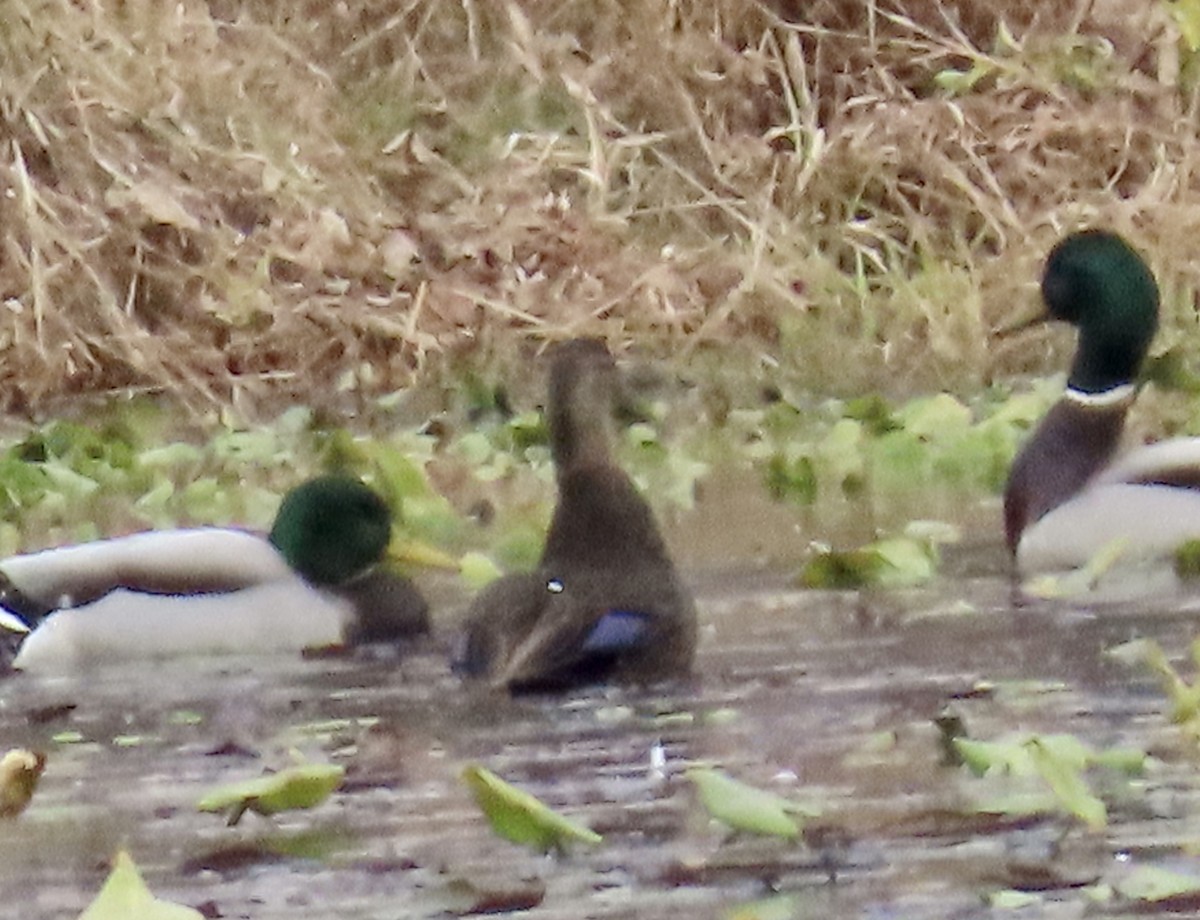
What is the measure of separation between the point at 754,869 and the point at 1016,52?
19.1 feet

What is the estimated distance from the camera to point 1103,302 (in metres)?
5.37

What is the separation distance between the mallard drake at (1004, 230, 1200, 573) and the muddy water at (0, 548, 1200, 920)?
0.26 m

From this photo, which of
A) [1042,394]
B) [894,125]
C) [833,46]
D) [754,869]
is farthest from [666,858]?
[833,46]

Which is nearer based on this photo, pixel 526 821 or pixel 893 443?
pixel 526 821

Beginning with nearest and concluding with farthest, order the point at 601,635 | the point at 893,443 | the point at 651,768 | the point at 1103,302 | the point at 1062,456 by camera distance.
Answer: the point at 651,768
the point at 601,635
the point at 1062,456
the point at 1103,302
the point at 893,443

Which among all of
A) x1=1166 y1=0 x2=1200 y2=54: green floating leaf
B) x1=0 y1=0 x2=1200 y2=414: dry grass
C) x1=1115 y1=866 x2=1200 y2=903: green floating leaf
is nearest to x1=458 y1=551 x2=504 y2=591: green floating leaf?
x1=1115 y1=866 x2=1200 y2=903: green floating leaf

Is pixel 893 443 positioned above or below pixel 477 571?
above

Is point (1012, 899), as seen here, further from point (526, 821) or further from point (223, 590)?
point (223, 590)

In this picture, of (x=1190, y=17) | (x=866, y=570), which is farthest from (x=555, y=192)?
(x=866, y=570)

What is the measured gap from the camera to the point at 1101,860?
288 cm

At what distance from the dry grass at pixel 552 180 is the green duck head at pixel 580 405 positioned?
3.09 m

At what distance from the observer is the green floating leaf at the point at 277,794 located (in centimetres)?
327

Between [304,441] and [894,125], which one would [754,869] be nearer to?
[304,441]

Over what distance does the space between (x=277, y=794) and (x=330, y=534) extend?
1.41 metres
